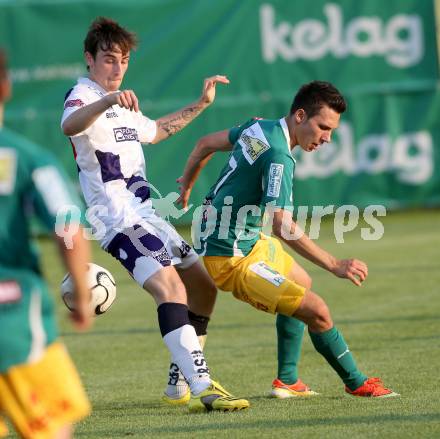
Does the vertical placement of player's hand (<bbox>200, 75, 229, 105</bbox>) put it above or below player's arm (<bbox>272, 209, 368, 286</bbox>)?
above

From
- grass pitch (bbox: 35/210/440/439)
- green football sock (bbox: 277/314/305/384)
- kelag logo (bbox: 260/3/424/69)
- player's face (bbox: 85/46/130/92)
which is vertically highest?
kelag logo (bbox: 260/3/424/69)

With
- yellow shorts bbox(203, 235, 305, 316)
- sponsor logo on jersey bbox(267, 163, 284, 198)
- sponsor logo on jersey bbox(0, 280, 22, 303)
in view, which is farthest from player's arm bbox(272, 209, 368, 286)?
sponsor logo on jersey bbox(0, 280, 22, 303)

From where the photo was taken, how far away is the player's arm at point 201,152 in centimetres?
688

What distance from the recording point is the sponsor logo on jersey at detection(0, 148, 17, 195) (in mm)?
3732

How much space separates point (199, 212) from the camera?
23.1ft

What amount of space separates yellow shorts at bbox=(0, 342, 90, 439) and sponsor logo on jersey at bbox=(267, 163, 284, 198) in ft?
8.63

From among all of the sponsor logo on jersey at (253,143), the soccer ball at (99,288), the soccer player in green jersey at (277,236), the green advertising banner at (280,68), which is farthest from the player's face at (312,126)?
the green advertising banner at (280,68)

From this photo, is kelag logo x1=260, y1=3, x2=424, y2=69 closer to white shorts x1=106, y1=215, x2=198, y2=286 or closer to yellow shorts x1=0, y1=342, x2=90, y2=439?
white shorts x1=106, y1=215, x2=198, y2=286

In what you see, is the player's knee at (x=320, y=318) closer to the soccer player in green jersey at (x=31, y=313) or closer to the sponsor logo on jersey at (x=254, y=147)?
the sponsor logo on jersey at (x=254, y=147)

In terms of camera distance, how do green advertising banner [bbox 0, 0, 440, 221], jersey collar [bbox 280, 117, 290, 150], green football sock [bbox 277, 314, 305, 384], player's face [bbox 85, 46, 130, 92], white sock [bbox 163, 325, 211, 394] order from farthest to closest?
green advertising banner [bbox 0, 0, 440, 221] → green football sock [bbox 277, 314, 305, 384] → player's face [bbox 85, 46, 130, 92] → jersey collar [bbox 280, 117, 290, 150] → white sock [bbox 163, 325, 211, 394]

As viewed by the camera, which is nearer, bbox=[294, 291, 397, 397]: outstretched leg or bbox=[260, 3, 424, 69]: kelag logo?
bbox=[294, 291, 397, 397]: outstretched leg

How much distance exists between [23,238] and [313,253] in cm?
246

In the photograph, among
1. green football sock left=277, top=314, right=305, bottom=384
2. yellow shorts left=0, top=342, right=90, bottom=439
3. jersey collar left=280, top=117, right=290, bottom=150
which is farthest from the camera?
green football sock left=277, top=314, right=305, bottom=384

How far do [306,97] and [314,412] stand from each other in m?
1.86
